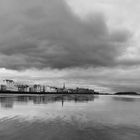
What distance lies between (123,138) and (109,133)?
1822 mm

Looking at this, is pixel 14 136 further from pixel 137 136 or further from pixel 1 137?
pixel 137 136

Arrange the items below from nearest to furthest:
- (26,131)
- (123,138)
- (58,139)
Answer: (58,139) < (123,138) < (26,131)

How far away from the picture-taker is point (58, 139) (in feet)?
50.8

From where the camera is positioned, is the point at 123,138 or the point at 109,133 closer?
the point at 123,138

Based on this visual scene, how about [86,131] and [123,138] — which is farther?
[86,131]

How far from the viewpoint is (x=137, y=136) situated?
17.6 meters

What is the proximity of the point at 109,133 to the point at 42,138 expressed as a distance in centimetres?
739

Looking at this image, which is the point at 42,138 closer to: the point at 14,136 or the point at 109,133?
the point at 14,136

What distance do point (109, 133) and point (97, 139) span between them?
2.96m

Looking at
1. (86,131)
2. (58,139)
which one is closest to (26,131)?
(58,139)

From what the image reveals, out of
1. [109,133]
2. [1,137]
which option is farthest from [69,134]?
[1,137]

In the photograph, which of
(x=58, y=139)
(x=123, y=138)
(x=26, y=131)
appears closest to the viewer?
(x=58, y=139)

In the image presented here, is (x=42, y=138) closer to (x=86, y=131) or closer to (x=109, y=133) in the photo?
(x=86, y=131)

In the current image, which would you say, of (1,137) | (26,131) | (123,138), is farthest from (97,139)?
(1,137)
